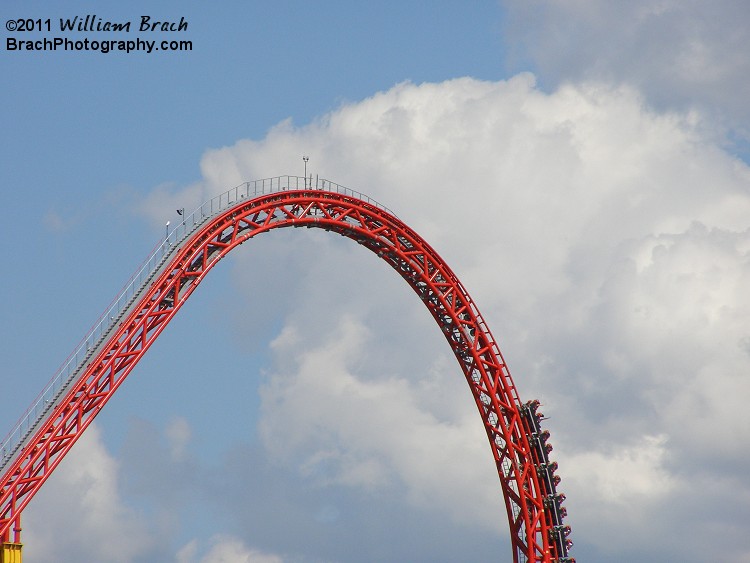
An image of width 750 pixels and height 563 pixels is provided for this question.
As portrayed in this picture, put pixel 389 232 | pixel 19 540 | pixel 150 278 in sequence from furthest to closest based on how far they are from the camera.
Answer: pixel 389 232
pixel 150 278
pixel 19 540

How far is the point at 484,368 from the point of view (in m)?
109

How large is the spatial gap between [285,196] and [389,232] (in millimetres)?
7588

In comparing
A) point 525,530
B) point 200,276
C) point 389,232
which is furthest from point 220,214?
point 525,530

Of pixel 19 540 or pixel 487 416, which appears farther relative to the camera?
pixel 487 416

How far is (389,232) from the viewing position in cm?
10544

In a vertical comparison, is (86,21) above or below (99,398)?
above

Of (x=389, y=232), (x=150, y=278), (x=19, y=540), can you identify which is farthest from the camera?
(x=389, y=232)

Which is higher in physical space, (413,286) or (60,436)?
(413,286)

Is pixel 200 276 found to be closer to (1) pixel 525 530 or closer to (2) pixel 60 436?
(2) pixel 60 436

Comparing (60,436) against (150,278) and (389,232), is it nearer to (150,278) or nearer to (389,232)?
(150,278)

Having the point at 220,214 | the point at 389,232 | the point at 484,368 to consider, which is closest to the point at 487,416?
the point at 484,368

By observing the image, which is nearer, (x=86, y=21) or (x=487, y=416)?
(x=86, y=21)

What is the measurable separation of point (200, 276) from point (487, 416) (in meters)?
20.9

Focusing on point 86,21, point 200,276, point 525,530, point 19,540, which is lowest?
point 19,540
